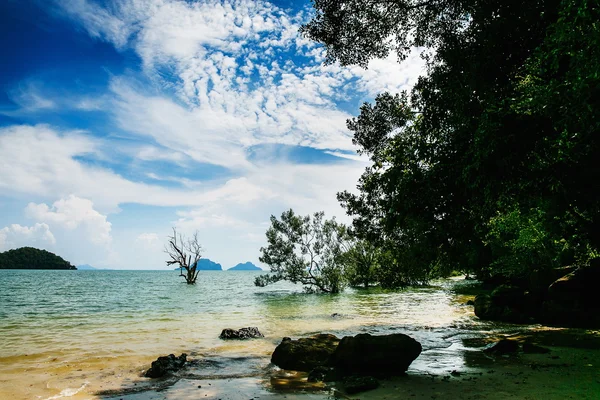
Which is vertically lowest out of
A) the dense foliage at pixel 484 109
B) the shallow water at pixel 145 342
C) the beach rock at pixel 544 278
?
the shallow water at pixel 145 342

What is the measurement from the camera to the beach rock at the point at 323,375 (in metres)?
9.48

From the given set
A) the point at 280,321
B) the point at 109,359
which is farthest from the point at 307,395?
the point at 280,321

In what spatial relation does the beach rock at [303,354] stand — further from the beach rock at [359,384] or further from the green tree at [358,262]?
the green tree at [358,262]

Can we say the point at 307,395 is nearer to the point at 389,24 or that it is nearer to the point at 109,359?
the point at 109,359

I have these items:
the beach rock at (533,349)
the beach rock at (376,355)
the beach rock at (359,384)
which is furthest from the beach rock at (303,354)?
the beach rock at (533,349)

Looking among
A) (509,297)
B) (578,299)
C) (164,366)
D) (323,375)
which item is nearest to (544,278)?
(509,297)

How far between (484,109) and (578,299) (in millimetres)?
12435

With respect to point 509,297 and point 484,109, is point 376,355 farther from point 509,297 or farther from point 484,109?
point 509,297

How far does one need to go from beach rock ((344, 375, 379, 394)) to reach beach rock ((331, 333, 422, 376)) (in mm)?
907

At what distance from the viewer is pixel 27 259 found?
19025 centimetres

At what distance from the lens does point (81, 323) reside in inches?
912

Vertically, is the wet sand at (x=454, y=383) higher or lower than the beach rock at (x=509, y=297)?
lower

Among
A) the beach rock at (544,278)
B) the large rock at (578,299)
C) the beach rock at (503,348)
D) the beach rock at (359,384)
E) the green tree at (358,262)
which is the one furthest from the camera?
the green tree at (358,262)

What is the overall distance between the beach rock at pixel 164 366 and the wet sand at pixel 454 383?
84 cm
